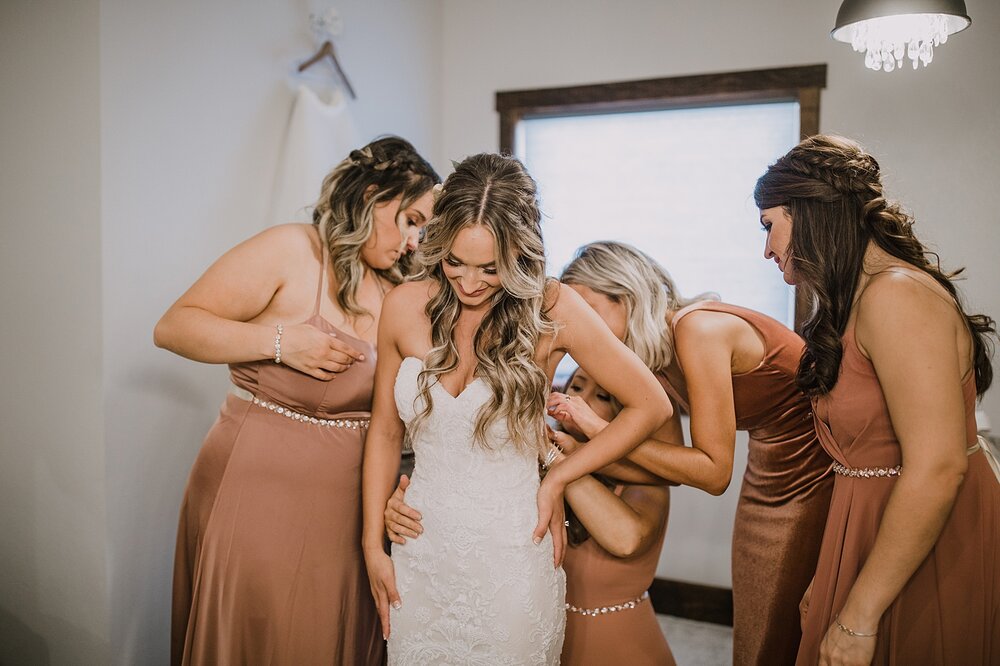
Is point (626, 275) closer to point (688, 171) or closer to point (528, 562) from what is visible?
point (528, 562)

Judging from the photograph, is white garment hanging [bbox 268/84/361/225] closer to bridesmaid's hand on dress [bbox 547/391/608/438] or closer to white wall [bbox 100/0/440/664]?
white wall [bbox 100/0/440/664]

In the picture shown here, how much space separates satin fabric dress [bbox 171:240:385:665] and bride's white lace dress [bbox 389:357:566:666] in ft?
1.13

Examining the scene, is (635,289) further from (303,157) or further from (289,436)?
(303,157)

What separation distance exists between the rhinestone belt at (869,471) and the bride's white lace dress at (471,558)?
1.96 feet

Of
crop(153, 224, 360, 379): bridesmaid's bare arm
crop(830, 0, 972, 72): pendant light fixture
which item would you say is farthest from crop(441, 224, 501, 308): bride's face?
crop(830, 0, 972, 72): pendant light fixture

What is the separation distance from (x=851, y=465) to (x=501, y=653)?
0.76m

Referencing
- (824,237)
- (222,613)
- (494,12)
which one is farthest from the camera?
(494,12)

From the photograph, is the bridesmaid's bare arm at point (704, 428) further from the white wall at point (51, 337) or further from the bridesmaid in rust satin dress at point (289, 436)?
the white wall at point (51, 337)

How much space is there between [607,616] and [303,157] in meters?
1.80

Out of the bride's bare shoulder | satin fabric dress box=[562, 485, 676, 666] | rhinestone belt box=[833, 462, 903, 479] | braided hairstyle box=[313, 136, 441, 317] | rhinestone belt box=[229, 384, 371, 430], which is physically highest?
braided hairstyle box=[313, 136, 441, 317]

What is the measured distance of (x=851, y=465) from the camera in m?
1.51

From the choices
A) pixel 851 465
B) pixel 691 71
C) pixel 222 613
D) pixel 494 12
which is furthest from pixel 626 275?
pixel 494 12

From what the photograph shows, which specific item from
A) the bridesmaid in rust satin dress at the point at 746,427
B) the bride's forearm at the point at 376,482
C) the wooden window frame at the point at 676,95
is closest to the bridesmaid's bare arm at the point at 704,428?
the bridesmaid in rust satin dress at the point at 746,427

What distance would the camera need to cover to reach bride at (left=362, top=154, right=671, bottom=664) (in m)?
1.54
